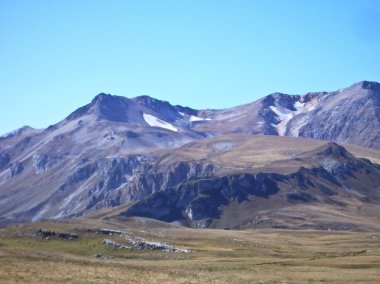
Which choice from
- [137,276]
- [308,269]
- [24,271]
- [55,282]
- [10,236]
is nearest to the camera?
[55,282]

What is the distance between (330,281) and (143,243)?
217ft

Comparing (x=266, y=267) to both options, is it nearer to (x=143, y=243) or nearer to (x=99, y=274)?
(x=99, y=274)

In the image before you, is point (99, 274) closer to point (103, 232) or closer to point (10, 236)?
point (10, 236)

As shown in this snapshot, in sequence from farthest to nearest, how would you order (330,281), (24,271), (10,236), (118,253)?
(10,236) → (118,253) → (330,281) → (24,271)

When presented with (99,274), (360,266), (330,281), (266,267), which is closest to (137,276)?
(99,274)

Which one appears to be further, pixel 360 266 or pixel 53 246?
pixel 53 246

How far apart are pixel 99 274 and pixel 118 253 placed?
56.9 metres

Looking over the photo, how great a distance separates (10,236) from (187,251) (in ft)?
120

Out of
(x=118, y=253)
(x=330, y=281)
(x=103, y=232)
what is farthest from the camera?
(x=103, y=232)

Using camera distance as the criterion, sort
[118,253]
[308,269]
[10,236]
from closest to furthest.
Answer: [308,269]
[118,253]
[10,236]

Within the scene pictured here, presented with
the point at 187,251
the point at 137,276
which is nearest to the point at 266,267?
the point at 137,276

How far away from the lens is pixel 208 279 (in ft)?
216

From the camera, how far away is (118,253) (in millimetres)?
119000

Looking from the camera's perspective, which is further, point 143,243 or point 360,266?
point 143,243
